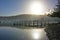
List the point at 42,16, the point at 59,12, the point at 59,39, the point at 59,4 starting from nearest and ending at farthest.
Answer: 1. the point at 59,39
2. the point at 59,12
3. the point at 59,4
4. the point at 42,16

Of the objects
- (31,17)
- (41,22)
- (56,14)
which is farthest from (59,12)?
(31,17)

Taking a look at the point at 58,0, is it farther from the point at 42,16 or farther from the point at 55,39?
the point at 55,39

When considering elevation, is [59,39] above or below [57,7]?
below

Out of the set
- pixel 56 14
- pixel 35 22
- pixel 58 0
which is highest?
pixel 58 0

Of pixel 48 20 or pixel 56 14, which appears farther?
pixel 48 20

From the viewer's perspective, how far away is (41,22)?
37219 mm

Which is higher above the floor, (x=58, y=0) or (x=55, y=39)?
(x=58, y=0)

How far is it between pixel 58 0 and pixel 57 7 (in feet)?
4.37

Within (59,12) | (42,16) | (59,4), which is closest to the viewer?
(59,12)

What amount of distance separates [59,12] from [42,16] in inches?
695

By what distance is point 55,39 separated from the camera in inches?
479

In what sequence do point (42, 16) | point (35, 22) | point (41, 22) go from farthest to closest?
point (42, 16) < point (35, 22) < point (41, 22)

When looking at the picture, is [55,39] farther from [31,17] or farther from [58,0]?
[31,17]

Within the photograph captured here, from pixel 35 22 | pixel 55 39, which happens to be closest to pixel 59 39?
pixel 55 39
